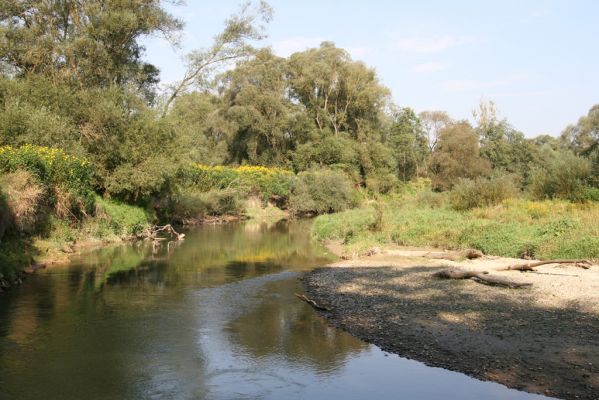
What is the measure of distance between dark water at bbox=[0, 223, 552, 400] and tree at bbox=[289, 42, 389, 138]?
50.7 meters

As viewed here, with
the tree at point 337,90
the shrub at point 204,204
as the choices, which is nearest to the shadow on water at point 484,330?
the shrub at point 204,204

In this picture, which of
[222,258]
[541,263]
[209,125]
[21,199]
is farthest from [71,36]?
[209,125]

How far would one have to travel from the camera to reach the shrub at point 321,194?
5412cm

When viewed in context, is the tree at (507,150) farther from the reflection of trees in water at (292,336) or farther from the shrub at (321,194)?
the reflection of trees in water at (292,336)

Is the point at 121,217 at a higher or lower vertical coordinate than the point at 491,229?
higher

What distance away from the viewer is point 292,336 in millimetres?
12930

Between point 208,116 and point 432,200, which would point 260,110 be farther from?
point 432,200

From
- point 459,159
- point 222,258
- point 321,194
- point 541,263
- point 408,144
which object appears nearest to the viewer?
point 541,263

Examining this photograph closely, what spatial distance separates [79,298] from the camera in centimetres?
1659

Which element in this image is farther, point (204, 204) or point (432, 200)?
point (204, 204)

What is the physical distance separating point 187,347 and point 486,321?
709cm

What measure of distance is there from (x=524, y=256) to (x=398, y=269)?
17.7 ft

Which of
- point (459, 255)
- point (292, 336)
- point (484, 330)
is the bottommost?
point (292, 336)

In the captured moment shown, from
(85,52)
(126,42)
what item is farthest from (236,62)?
(85,52)
